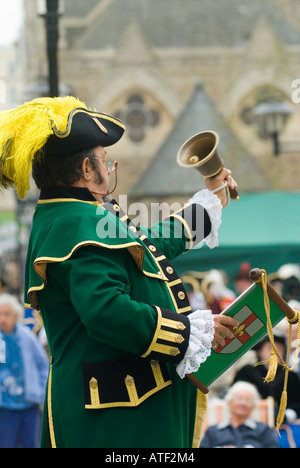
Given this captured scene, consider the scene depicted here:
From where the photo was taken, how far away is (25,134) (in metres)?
2.81

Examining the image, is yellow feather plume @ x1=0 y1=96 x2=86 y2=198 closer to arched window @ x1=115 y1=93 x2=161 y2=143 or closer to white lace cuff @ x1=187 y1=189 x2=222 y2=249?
white lace cuff @ x1=187 y1=189 x2=222 y2=249

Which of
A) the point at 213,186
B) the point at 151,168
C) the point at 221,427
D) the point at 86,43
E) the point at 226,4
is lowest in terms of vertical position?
the point at 221,427

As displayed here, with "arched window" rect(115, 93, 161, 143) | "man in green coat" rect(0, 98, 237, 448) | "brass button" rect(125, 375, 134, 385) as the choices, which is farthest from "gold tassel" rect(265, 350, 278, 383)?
"arched window" rect(115, 93, 161, 143)

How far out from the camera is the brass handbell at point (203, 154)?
3357 millimetres

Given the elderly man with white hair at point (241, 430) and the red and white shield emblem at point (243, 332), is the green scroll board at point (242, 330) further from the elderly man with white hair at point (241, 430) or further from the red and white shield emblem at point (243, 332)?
the elderly man with white hair at point (241, 430)

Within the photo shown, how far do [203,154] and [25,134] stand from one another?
962 millimetres

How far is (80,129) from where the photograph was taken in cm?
286

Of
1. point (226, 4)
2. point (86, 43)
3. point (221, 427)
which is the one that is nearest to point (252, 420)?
point (221, 427)

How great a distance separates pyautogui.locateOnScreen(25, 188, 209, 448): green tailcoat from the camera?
2650 mm

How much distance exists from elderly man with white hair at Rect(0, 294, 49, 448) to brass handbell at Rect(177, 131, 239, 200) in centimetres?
362

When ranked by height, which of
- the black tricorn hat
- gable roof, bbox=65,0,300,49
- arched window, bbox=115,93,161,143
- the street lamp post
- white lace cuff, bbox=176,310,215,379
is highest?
gable roof, bbox=65,0,300,49

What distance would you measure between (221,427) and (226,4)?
85.5 ft

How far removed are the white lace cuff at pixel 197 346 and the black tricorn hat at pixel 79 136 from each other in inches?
28.8
